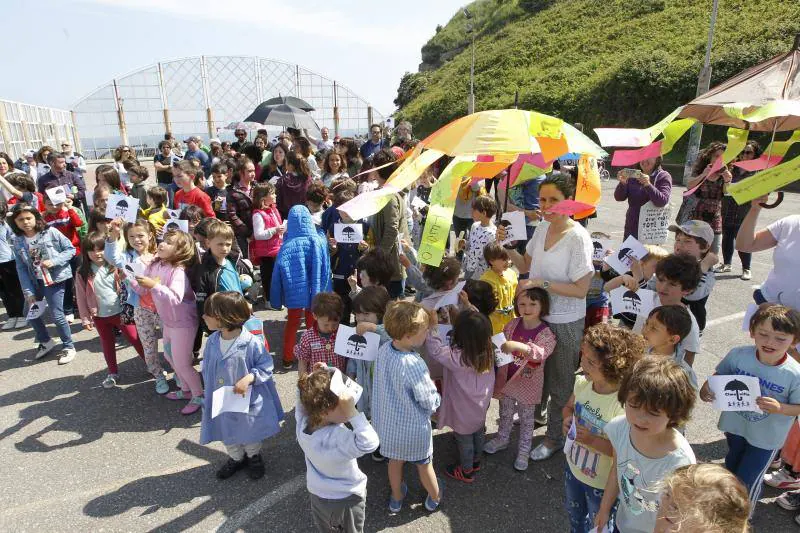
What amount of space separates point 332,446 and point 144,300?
262 cm

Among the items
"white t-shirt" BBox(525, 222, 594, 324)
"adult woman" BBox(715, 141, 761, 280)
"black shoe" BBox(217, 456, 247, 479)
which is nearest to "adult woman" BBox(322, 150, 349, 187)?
"white t-shirt" BBox(525, 222, 594, 324)

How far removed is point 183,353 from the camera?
3.80 meters

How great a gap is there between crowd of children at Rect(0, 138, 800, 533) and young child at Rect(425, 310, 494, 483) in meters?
0.01

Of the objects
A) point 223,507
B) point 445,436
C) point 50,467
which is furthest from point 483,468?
point 50,467

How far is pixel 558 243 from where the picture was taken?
309 centimetres

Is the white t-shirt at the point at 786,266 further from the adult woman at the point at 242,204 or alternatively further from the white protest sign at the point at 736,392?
the adult woman at the point at 242,204

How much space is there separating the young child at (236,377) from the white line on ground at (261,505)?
203 mm

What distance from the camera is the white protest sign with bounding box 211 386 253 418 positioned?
9.28ft

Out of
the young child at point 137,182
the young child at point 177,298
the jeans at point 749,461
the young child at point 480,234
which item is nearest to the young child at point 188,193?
the young child at point 137,182

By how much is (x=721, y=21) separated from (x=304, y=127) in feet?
77.6

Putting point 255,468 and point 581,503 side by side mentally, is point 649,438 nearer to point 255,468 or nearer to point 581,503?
point 581,503

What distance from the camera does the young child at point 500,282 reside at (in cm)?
359

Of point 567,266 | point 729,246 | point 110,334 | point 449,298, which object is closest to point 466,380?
point 449,298

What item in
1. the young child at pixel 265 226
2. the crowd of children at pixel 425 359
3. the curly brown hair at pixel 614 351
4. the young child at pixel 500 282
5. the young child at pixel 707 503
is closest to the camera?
the young child at pixel 707 503
